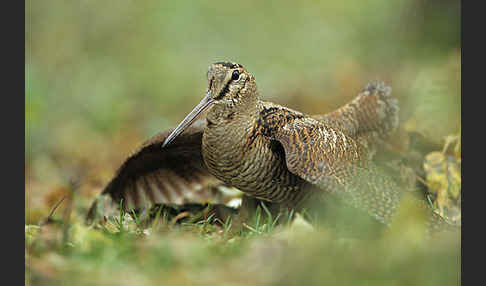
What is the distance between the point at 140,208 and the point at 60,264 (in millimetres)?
2285

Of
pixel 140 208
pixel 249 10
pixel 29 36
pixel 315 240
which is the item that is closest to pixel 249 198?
pixel 140 208

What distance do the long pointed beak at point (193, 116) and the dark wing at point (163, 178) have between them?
524 mm

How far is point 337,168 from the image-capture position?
4.48 m

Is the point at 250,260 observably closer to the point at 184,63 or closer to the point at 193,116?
the point at 193,116

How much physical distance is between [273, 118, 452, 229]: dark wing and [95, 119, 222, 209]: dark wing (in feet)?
3.60

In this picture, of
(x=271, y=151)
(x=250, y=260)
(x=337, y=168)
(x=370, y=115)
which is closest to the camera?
(x=250, y=260)

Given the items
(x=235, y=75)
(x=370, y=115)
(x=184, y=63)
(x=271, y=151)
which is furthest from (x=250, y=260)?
(x=184, y=63)

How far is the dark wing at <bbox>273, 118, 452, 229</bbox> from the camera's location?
4262mm

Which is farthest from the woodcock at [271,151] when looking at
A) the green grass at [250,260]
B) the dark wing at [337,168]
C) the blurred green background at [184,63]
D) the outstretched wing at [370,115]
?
the blurred green background at [184,63]

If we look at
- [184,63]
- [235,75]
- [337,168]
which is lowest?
[337,168]

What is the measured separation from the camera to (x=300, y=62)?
12266mm

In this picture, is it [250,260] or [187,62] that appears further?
[187,62]

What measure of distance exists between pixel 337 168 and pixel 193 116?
1103 millimetres

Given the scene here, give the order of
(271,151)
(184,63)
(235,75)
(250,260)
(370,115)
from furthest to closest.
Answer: (184,63), (370,115), (271,151), (235,75), (250,260)
